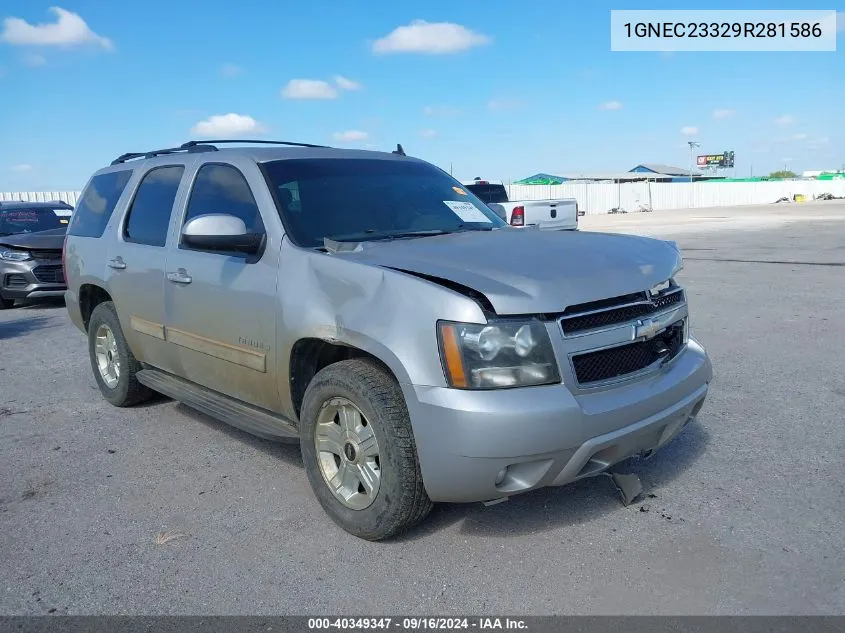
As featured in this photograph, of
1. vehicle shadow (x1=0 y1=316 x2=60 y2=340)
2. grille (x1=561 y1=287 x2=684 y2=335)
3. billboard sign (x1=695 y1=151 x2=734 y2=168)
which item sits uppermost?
billboard sign (x1=695 y1=151 x2=734 y2=168)

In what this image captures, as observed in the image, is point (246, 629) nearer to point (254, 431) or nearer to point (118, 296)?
point (254, 431)

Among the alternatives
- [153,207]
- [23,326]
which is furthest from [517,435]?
[23,326]

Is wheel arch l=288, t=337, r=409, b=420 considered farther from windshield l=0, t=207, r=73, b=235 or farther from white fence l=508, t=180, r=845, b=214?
white fence l=508, t=180, r=845, b=214

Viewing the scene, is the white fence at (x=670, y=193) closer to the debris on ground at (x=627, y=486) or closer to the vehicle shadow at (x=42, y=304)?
the vehicle shadow at (x=42, y=304)

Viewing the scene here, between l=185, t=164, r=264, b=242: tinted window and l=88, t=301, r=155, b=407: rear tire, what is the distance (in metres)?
1.36

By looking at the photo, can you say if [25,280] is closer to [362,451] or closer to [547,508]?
[362,451]

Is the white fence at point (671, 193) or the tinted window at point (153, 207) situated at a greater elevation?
the white fence at point (671, 193)

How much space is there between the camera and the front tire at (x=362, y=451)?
121 inches

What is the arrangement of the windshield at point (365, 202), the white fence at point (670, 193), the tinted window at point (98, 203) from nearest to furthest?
the windshield at point (365, 202)
the tinted window at point (98, 203)
the white fence at point (670, 193)

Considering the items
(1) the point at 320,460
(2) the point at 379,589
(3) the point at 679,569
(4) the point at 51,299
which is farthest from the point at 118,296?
(4) the point at 51,299

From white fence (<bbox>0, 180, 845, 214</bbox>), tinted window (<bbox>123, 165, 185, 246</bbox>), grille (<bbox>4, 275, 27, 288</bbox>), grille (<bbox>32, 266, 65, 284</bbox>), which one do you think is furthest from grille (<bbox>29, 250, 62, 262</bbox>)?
white fence (<bbox>0, 180, 845, 214</bbox>)

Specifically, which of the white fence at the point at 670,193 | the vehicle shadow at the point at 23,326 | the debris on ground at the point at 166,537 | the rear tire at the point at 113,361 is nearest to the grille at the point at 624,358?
the debris on ground at the point at 166,537

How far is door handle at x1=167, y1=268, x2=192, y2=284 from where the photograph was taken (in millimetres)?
4312

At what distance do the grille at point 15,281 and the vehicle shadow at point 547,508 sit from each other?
946 cm
